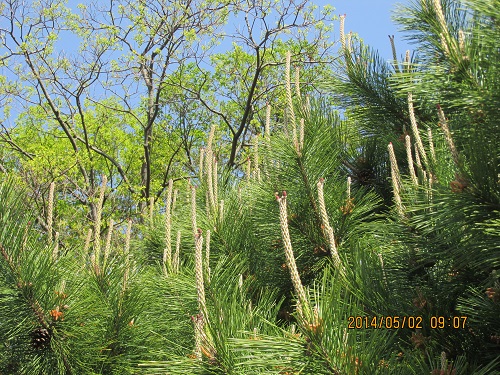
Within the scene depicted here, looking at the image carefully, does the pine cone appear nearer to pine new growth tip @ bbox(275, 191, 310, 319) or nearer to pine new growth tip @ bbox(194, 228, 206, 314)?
pine new growth tip @ bbox(194, 228, 206, 314)

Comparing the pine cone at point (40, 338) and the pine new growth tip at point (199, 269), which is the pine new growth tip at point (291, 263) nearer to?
Result: the pine new growth tip at point (199, 269)

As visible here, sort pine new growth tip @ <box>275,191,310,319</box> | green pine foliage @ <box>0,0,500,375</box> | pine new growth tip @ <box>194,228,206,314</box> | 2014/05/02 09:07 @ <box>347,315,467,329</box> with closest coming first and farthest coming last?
pine new growth tip @ <box>275,191,310,319</box>
pine new growth tip @ <box>194,228,206,314</box>
green pine foliage @ <box>0,0,500,375</box>
2014/05/02 09:07 @ <box>347,315,467,329</box>

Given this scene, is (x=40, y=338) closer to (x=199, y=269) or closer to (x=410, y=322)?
(x=199, y=269)

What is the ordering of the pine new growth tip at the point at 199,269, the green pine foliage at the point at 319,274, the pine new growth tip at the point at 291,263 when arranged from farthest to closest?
the green pine foliage at the point at 319,274, the pine new growth tip at the point at 199,269, the pine new growth tip at the point at 291,263

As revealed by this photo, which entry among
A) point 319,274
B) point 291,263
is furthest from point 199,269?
point 319,274

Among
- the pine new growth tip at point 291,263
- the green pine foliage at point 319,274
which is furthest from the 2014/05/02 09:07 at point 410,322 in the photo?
the pine new growth tip at point 291,263

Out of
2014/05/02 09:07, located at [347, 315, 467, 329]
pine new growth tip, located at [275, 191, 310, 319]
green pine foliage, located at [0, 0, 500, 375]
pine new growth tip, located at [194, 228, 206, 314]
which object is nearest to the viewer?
pine new growth tip, located at [275, 191, 310, 319]

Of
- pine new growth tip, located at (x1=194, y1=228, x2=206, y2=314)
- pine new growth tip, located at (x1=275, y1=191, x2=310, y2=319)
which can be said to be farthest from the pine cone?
pine new growth tip, located at (x1=275, y1=191, x2=310, y2=319)

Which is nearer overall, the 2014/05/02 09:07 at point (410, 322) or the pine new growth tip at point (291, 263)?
the pine new growth tip at point (291, 263)

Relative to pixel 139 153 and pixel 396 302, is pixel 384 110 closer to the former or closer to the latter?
pixel 396 302

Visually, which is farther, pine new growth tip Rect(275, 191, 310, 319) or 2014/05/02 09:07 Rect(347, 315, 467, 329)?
2014/05/02 09:07 Rect(347, 315, 467, 329)

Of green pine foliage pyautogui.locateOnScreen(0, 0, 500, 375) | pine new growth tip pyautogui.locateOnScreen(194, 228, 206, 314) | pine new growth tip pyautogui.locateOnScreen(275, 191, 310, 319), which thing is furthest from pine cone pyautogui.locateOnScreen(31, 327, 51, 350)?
pine new growth tip pyautogui.locateOnScreen(275, 191, 310, 319)

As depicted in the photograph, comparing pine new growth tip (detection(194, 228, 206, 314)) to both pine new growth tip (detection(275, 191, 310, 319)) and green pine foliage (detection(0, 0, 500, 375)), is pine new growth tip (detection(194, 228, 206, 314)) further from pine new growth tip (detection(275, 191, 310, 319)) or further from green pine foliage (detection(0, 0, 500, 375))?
pine new growth tip (detection(275, 191, 310, 319))

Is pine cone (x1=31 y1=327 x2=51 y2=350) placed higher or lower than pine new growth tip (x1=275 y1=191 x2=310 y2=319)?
lower
